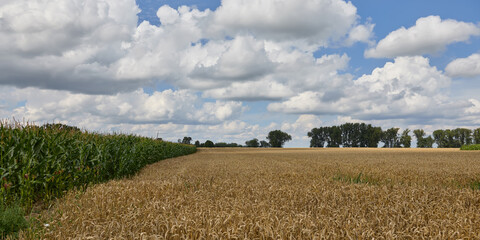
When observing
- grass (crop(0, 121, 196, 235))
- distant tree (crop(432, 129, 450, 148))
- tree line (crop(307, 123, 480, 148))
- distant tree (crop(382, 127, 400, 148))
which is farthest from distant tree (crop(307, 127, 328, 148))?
grass (crop(0, 121, 196, 235))

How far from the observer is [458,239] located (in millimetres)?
4418

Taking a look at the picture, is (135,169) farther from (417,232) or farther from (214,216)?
(417,232)

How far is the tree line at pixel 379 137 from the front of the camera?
12731 centimetres

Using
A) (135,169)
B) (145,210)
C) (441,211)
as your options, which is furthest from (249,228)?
(135,169)

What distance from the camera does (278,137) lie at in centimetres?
14612

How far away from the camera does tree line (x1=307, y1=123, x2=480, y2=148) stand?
12731 centimetres

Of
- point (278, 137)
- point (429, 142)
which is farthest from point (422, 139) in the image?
point (278, 137)

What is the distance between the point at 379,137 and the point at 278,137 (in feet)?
144

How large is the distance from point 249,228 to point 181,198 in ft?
8.51

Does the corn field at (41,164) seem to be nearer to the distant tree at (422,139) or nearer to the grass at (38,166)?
the grass at (38,166)

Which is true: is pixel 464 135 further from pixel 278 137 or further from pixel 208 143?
pixel 208 143

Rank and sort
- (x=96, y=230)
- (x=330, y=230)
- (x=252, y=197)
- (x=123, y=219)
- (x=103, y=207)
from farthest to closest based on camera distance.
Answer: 1. (x=252, y=197)
2. (x=103, y=207)
3. (x=123, y=219)
4. (x=96, y=230)
5. (x=330, y=230)

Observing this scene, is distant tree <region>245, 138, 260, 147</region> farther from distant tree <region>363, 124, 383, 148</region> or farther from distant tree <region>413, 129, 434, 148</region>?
distant tree <region>413, 129, 434, 148</region>

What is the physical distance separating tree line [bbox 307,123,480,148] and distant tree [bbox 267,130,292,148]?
12471mm
